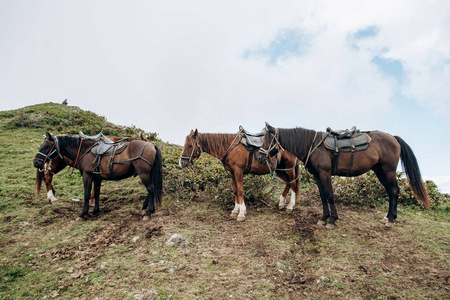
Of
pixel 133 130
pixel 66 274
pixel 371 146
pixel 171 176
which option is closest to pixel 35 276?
pixel 66 274

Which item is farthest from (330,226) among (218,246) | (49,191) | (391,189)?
(49,191)

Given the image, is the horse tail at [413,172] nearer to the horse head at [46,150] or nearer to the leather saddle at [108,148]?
the leather saddle at [108,148]

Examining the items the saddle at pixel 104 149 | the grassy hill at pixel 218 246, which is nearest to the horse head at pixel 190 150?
the grassy hill at pixel 218 246

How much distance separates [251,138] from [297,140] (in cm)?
118

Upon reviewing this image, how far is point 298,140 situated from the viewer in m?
5.70

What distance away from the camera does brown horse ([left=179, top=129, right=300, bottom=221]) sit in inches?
243

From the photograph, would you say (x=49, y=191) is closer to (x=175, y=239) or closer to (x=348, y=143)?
(x=175, y=239)

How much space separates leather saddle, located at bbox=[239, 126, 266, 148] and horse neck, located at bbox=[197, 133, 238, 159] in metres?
0.25

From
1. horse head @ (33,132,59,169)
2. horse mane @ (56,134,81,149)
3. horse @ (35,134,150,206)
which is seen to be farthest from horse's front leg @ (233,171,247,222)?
horse head @ (33,132,59,169)

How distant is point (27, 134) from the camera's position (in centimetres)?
1430

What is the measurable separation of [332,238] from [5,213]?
800 cm

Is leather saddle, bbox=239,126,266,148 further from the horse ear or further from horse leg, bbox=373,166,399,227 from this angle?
horse leg, bbox=373,166,399,227

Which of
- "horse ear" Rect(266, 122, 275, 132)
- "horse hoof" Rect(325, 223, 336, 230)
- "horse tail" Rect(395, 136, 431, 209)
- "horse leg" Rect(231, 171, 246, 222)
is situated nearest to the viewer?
"horse hoof" Rect(325, 223, 336, 230)

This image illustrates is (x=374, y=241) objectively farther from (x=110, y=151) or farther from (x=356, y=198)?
(x=110, y=151)
